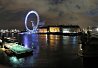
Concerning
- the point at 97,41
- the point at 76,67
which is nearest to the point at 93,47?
the point at 97,41

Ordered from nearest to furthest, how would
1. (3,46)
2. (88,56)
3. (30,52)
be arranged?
(88,56) < (30,52) < (3,46)

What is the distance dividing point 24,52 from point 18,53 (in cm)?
140

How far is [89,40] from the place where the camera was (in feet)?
171

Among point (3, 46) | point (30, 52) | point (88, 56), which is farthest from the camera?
point (3, 46)

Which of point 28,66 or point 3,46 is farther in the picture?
point 3,46

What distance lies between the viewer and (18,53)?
172ft

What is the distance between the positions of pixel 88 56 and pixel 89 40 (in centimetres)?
440

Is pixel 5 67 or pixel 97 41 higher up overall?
pixel 97 41

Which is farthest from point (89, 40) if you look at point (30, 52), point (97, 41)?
point (30, 52)

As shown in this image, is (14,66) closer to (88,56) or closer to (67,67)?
(67,67)

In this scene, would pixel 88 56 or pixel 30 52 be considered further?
pixel 30 52

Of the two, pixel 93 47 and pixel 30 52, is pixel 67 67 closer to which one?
pixel 93 47

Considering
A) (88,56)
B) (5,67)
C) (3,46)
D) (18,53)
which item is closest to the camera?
(5,67)

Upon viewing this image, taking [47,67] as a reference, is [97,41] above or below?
above
